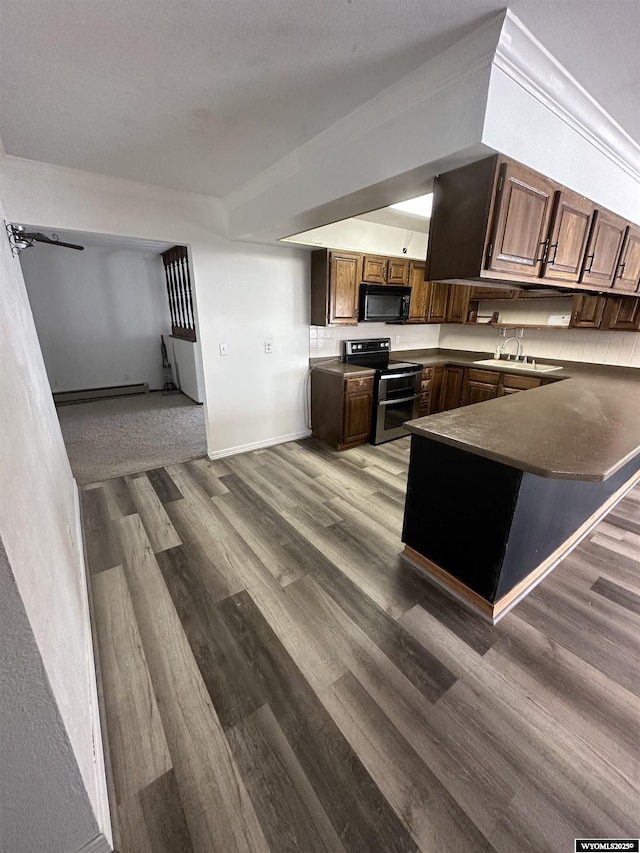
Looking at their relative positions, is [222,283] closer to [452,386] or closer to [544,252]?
[544,252]

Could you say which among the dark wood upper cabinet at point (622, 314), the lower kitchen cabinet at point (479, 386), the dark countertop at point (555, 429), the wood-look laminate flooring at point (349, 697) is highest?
the dark wood upper cabinet at point (622, 314)

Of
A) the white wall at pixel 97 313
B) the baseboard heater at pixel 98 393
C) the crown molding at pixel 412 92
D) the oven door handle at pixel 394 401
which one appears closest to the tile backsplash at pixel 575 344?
the oven door handle at pixel 394 401

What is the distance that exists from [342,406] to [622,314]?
2.86 metres

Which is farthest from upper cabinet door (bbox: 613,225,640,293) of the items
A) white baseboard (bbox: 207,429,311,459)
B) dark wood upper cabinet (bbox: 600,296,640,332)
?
white baseboard (bbox: 207,429,311,459)

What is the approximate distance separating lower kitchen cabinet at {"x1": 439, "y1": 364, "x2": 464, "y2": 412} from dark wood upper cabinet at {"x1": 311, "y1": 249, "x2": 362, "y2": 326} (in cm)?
160

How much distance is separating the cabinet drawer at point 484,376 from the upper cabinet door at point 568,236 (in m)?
1.81

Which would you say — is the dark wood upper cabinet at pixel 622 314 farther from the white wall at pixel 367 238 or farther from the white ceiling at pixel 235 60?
the white wall at pixel 367 238

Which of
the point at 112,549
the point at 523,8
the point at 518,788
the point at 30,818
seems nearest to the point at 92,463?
the point at 112,549

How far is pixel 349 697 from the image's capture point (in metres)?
1.43

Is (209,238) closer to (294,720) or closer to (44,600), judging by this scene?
(44,600)

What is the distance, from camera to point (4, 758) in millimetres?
777

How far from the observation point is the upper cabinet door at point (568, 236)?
6.41 ft

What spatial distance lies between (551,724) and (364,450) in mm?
2780

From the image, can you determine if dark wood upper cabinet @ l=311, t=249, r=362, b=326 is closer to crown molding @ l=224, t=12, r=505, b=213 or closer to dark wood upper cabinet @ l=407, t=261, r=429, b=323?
dark wood upper cabinet @ l=407, t=261, r=429, b=323
